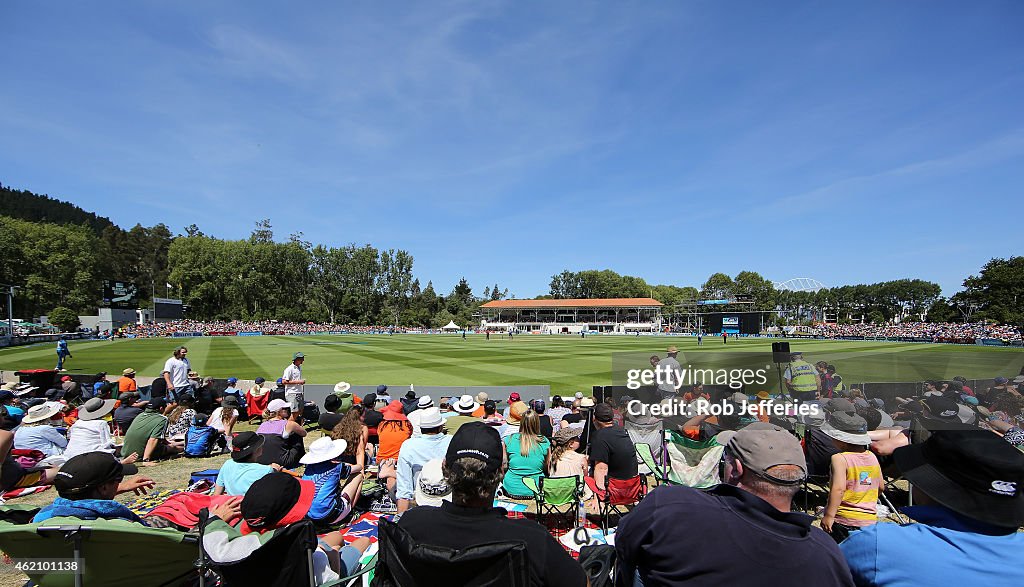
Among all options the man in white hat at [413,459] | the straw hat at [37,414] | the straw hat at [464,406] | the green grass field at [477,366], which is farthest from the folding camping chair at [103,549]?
the green grass field at [477,366]

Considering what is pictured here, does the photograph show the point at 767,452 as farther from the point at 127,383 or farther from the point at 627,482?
the point at 127,383

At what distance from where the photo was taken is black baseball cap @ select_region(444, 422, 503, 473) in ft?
7.62

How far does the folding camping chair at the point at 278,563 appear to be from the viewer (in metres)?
2.72

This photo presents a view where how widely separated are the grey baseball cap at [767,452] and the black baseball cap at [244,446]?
471 cm

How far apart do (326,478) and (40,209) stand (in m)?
156

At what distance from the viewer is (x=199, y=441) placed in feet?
28.7

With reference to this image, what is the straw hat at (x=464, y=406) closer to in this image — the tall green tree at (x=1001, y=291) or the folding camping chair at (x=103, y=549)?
the folding camping chair at (x=103, y=549)

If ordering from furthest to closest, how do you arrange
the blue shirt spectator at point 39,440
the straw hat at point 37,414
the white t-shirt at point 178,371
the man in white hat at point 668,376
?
the white t-shirt at point 178,371, the man in white hat at point 668,376, the straw hat at point 37,414, the blue shirt spectator at point 39,440

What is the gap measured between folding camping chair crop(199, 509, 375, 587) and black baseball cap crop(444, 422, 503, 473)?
124 centimetres

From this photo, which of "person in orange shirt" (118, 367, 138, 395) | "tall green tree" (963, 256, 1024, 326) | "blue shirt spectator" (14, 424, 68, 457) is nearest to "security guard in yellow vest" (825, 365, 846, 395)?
"blue shirt spectator" (14, 424, 68, 457)

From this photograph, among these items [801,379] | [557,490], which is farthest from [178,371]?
[801,379]

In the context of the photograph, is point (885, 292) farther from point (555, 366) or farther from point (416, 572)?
point (416, 572)

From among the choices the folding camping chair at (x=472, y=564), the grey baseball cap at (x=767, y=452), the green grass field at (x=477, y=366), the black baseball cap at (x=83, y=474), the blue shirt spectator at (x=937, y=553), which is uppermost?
the grey baseball cap at (x=767, y=452)

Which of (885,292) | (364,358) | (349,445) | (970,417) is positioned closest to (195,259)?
(364,358)
